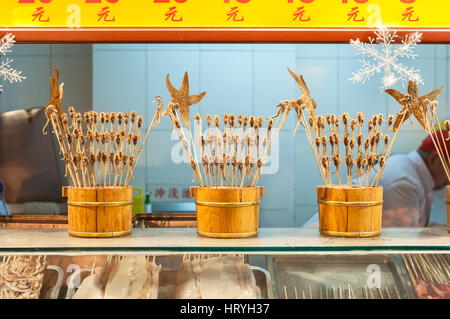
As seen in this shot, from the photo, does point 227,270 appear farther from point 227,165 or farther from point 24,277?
point 24,277

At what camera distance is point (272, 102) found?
3.25 meters

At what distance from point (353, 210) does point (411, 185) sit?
1.13 meters

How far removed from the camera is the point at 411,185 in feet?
7.21

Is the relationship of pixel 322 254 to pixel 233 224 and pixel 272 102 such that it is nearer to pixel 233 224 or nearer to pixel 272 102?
pixel 233 224

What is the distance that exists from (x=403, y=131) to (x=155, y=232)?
298 cm

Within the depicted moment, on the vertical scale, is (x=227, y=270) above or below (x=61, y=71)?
below

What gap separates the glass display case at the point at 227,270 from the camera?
3.66ft

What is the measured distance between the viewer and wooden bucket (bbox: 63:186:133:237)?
1.26 m

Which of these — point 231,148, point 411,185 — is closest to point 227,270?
point 231,148

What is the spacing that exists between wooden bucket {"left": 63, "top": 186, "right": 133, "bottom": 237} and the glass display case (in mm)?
111

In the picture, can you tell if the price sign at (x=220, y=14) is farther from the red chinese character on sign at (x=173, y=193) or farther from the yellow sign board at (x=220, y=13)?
the red chinese character on sign at (x=173, y=193)

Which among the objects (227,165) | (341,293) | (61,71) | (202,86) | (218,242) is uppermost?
(61,71)
